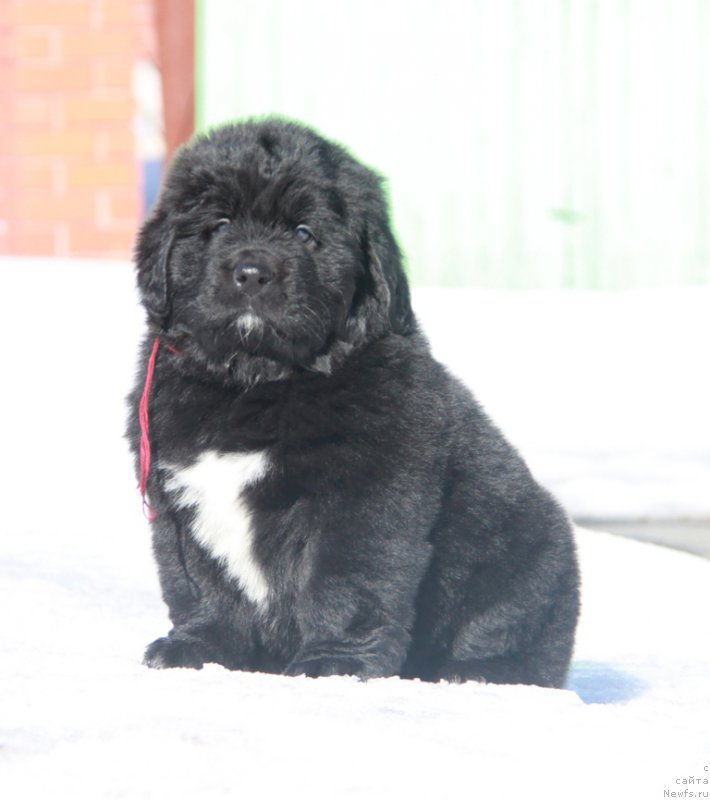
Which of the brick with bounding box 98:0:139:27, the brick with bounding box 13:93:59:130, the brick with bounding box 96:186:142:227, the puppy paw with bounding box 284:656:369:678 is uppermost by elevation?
the brick with bounding box 98:0:139:27

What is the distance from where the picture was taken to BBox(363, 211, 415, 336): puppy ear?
2.78 m

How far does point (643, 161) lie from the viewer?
716 cm

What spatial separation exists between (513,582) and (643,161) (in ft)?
15.9

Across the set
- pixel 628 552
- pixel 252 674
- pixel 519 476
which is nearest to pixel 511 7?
pixel 628 552

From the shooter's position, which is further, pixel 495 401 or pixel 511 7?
pixel 511 7

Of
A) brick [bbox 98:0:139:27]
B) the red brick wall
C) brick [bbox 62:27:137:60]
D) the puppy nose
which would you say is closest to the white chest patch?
the puppy nose

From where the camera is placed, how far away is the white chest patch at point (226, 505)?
2.62m

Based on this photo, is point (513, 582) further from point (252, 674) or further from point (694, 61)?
point (694, 61)

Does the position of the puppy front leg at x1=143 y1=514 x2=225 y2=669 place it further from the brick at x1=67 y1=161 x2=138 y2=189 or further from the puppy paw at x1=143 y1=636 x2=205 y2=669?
the brick at x1=67 y1=161 x2=138 y2=189

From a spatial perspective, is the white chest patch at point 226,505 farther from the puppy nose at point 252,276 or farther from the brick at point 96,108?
the brick at point 96,108

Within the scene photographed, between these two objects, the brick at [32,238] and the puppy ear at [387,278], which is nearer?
the puppy ear at [387,278]

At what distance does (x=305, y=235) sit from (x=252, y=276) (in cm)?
17

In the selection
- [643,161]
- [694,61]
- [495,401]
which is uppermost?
[694,61]

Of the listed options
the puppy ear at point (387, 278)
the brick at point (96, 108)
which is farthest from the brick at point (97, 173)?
the puppy ear at point (387, 278)
